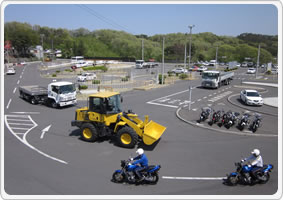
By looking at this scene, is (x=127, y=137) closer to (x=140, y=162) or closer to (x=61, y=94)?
(x=140, y=162)

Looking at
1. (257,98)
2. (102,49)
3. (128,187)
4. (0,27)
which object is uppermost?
(102,49)

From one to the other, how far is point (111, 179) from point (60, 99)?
13276 millimetres

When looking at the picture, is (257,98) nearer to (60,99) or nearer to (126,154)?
(126,154)

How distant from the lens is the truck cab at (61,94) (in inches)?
804

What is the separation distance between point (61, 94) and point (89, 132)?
8.89 m

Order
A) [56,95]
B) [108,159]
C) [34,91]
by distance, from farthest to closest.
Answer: [34,91] < [56,95] < [108,159]

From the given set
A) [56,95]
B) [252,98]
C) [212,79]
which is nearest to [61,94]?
[56,95]

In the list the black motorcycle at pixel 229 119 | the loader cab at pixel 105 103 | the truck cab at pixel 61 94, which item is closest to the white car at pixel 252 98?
the black motorcycle at pixel 229 119

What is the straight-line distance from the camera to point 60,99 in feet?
66.7

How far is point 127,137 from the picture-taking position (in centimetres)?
1180

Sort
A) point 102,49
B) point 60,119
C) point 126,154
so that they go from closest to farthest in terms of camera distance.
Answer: point 126,154, point 60,119, point 102,49

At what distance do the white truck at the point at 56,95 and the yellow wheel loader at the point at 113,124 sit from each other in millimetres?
8285

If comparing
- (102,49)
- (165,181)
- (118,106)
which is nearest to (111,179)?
(165,181)

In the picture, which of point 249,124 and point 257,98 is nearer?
point 249,124
